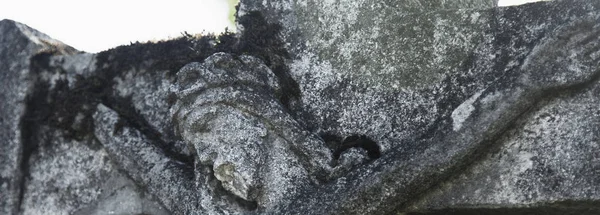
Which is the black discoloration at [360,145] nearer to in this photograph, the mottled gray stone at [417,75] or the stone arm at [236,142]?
the mottled gray stone at [417,75]

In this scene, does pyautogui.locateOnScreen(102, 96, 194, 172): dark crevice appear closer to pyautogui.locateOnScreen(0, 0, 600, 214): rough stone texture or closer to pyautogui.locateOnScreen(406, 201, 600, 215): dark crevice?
pyautogui.locateOnScreen(0, 0, 600, 214): rough stone texture

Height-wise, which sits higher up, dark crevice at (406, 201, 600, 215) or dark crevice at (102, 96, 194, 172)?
dark crevice at (102, 96, 194, 172)

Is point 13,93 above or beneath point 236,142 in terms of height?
above

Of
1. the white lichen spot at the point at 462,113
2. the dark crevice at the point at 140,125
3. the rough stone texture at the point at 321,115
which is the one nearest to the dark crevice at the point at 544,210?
the rough stone texture at the point at 321,115

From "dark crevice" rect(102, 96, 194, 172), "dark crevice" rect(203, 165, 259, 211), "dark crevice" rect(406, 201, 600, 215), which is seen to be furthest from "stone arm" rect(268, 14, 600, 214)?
"dark crevice" rect(102, 96, 194, 172)

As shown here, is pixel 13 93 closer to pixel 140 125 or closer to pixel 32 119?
pixel 32 119

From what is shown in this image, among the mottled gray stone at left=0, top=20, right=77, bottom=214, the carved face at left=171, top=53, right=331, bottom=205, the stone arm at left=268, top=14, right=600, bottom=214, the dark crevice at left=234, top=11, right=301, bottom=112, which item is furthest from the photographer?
the mottled gray stone at left=0, top=20, right=77, bottom=214

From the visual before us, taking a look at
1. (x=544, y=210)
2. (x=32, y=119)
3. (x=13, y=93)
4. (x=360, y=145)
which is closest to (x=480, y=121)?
(x=544, y=210)
